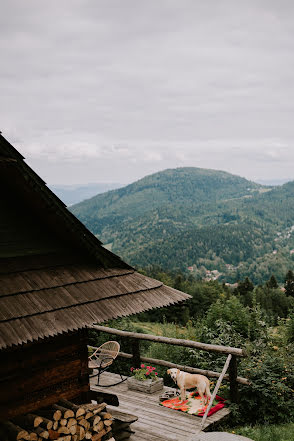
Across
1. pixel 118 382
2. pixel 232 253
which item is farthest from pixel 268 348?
pixel 232 253

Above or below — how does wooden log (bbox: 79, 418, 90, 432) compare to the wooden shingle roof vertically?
below

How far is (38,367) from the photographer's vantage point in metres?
5.76

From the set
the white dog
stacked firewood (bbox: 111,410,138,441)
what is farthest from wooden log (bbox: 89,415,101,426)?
the white dog

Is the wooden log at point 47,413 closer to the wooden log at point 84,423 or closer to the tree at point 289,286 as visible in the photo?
the wooden log at point 84,423

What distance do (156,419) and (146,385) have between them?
4.34ft

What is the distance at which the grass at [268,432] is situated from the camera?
715 cm

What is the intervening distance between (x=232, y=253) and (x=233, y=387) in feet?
621

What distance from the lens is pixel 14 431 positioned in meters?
5.11

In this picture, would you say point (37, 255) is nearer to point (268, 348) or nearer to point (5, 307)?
point (5, 307)

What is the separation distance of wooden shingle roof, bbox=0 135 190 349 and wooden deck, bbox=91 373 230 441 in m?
2.53

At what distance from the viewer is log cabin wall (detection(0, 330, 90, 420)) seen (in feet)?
17.8

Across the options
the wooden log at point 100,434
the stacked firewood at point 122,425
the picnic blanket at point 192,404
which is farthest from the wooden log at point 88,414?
the picnic blanket at point 192,404

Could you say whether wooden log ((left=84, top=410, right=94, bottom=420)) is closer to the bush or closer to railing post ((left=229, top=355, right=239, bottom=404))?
railing post ((left=229, top=355, right=239, bottom=404))

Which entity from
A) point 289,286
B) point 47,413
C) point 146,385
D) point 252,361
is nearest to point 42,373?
point 47,413
